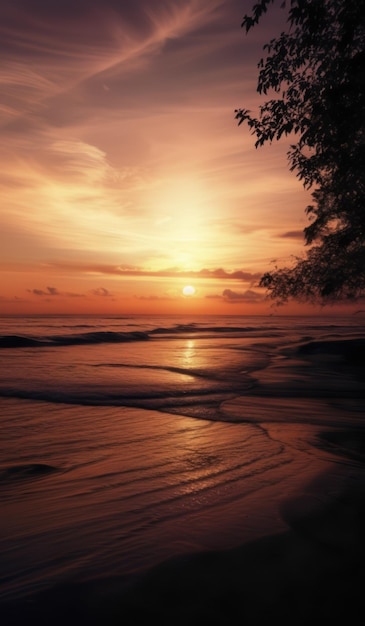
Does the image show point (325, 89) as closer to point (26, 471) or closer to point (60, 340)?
point (26, 471)

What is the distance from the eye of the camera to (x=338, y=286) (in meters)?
21.7

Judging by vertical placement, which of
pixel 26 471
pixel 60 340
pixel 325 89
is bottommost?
pixel 60 340

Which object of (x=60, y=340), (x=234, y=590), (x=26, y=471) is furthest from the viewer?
(x=60, y=340)

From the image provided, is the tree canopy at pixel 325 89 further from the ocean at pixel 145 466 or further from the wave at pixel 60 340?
the wave at pixel 60 340

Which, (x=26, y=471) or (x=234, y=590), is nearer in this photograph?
(x=234, y=590)

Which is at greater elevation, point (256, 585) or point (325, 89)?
point (325, 89)

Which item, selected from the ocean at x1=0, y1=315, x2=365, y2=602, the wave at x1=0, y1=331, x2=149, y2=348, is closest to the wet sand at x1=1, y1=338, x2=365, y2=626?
the ocean at x1=0, y1=315, x2=365, y2=602

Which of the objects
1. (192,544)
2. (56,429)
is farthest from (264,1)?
(192,544)

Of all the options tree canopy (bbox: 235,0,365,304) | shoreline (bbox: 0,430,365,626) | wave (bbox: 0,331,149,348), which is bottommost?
wave (bbox: 0,331,149,348)

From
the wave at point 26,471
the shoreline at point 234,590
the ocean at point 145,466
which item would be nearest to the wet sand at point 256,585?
the shoreline at point 234,590

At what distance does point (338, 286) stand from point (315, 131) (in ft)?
38.2

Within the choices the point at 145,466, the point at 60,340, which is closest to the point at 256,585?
the point at 145,466

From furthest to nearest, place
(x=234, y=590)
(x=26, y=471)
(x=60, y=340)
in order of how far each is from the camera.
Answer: (x=60, y=340) < (x=26, y=471) < (x=234, y=590)

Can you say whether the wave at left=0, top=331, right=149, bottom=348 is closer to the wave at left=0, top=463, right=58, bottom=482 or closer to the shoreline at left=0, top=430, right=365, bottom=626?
the wave at left=0, top=463, right=58, bottom=482
